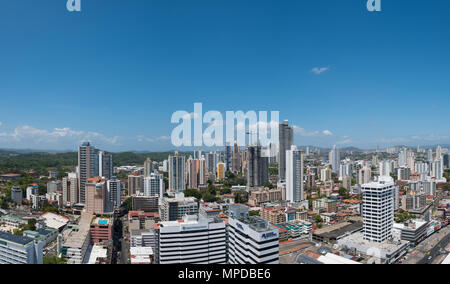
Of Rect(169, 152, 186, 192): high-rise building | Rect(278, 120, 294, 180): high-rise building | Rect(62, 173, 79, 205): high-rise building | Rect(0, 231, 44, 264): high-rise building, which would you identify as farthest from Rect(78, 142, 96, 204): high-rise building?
Rect(278, 120, 294, 180): high-rise building

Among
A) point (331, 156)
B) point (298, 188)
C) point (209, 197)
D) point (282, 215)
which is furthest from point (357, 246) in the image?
point (331, 156)

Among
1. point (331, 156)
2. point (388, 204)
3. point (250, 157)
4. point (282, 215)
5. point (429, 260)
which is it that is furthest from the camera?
point (331, 156)

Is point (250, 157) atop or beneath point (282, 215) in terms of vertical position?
atop

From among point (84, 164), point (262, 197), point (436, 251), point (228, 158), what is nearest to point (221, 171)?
point (228, 158)

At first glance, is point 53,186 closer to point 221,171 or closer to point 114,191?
point 114,191

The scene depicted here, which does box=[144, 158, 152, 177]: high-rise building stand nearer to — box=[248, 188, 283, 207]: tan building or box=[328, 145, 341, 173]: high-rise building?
box=[248, 188, 283, 207]: tan building
